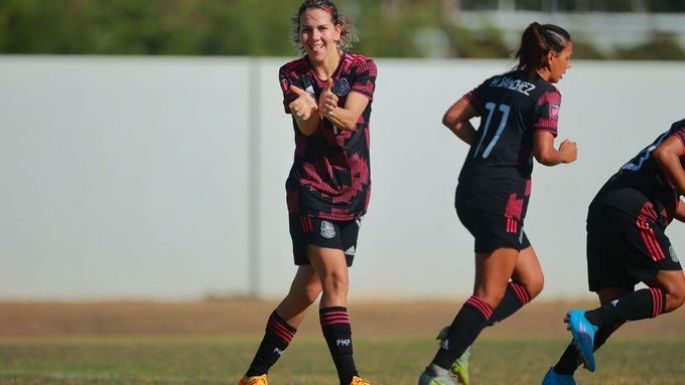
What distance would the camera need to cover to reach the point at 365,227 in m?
14.9

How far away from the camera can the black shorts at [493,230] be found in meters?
6.36

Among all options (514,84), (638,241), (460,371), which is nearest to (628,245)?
(638,241)

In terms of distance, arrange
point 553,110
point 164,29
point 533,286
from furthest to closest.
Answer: point 164,29 < point 533,286 < point 553,110

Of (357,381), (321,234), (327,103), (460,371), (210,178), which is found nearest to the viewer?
(327,103)

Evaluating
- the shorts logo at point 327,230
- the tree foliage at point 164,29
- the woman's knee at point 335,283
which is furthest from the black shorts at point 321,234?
the tree foliage at point 164,29

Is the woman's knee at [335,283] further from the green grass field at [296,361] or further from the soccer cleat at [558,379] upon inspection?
the green grass field at [296,361]

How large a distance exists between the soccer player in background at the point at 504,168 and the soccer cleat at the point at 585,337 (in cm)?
42

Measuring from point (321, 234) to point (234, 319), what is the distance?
800 cm

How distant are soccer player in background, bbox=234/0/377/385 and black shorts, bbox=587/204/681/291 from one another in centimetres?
124

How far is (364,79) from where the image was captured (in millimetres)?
6254

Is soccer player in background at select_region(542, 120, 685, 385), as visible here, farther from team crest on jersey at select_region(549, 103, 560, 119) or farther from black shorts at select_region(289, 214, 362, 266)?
black shorts at select_region(289, 214, 362, 266)

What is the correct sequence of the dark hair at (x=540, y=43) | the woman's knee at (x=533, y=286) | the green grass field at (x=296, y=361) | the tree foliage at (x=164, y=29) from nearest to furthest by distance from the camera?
the dark hair at (x=540, y=43) → the woman's knee at (x=533, y=286) → the green grass field at (x=296, y=361) → the tree foliage at (x=164, y=29)

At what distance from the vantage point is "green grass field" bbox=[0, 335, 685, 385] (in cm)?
805

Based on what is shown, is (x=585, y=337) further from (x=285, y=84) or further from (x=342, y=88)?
(x=285, y=84)
